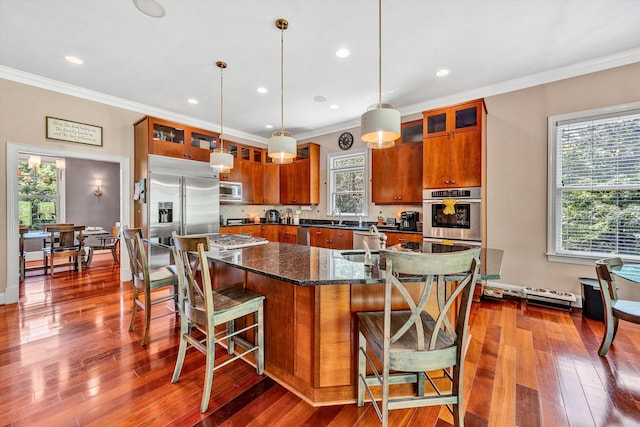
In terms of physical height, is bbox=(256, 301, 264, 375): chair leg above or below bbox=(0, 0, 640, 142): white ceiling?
below

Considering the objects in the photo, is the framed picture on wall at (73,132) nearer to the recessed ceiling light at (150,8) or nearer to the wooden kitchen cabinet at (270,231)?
the recessed ceiling light at (150,8)

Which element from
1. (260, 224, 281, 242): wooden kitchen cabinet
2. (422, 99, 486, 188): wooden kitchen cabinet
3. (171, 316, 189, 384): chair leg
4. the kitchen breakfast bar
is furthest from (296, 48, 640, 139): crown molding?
(171, 316, 189, 384): chair leg

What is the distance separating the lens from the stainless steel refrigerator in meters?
4.24

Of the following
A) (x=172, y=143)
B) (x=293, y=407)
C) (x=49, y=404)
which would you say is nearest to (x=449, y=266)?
(x=293, y=407)

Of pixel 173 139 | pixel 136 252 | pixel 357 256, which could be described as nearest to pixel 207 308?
pixel 357 256

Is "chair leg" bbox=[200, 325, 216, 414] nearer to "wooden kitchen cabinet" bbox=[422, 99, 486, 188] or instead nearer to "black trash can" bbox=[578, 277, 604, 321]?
"wooden kitchen cabinet" bbox=[422, 99, 486, 188]

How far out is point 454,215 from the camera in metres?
3.66

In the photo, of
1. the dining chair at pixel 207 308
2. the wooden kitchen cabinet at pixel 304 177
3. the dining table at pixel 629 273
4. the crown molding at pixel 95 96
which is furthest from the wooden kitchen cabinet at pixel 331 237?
the dining table at pixel 629 273

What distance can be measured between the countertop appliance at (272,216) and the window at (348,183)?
142cm

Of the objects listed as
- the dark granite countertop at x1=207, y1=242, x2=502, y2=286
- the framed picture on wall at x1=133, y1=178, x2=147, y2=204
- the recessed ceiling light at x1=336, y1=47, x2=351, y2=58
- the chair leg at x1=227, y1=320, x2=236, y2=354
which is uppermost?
the recessed ceiling light at x1=336, y1=47, x2=351, y2=58

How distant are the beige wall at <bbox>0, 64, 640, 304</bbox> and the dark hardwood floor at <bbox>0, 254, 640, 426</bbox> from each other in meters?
0.75

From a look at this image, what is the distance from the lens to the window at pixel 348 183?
206 inches

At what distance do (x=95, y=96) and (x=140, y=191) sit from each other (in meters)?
1.52

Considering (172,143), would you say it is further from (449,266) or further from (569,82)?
(569,82)
